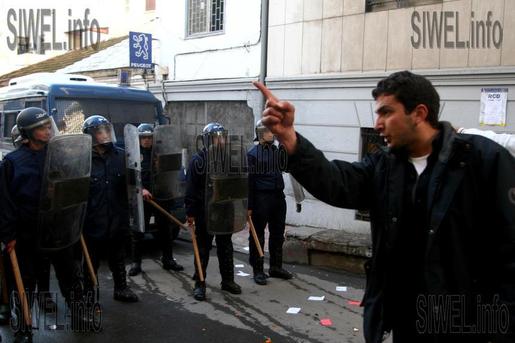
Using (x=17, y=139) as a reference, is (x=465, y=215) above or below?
below

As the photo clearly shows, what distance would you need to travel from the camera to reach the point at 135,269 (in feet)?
21.6

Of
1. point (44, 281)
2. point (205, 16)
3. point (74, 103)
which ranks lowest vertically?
point (44, 281)

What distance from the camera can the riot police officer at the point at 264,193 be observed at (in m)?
6.17

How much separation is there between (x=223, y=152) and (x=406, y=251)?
374 cm

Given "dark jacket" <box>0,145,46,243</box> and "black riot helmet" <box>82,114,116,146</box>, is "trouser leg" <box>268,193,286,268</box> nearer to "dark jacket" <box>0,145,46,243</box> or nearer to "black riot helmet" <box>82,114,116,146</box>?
"black riot helmet" <box>82,114,116,146</box>

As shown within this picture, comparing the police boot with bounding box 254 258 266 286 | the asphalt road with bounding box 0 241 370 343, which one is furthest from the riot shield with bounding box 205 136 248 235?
the asphalt road with bounding box 0 241 370 343

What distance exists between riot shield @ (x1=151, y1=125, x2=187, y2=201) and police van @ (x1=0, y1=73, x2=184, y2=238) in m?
1.27

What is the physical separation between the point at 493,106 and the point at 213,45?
6566 mm

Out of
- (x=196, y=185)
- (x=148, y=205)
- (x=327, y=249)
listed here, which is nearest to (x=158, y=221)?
(x=148, y=205)

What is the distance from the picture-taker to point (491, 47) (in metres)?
7.02

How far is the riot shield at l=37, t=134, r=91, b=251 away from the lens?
4.29 metres

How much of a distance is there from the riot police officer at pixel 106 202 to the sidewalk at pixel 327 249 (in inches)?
107

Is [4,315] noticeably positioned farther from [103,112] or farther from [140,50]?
[140,50]

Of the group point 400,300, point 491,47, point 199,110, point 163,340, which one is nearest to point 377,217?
point 400,300
